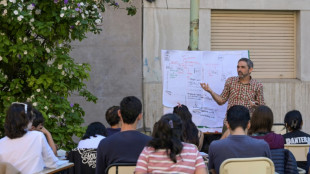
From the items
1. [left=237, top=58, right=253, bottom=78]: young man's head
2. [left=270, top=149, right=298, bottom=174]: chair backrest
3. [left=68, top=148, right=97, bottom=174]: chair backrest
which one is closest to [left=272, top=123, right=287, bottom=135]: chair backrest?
[left=237, top=58, right=253, bottom=78]: young man's head

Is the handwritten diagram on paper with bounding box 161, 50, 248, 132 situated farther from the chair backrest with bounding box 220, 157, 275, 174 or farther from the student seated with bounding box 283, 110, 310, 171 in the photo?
the chair backrest with bounding box 220, 157, 275, 174

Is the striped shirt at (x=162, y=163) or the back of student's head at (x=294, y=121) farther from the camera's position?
the back of student's head at (x=294, y=121)

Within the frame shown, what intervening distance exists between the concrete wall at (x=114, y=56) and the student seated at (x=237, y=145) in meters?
5.26

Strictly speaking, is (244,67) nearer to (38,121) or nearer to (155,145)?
(38,121)

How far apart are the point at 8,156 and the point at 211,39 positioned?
584cm

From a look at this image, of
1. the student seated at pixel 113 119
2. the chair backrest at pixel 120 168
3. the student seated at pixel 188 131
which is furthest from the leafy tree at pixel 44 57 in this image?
the chair backrest at pixel 120 168

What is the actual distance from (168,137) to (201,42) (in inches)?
239

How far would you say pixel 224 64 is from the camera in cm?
839

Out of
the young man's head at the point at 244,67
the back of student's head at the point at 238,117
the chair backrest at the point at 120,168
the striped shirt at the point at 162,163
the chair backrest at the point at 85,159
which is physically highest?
the young man's head at the point at 244,67

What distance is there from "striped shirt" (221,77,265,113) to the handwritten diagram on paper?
554 mm

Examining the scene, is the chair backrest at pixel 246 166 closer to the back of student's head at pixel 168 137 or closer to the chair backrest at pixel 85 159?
the back of student's head at pixel 168 137

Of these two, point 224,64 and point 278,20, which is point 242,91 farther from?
point 278,20

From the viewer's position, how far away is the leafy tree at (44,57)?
660cm

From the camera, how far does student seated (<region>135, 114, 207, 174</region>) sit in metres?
3.95
